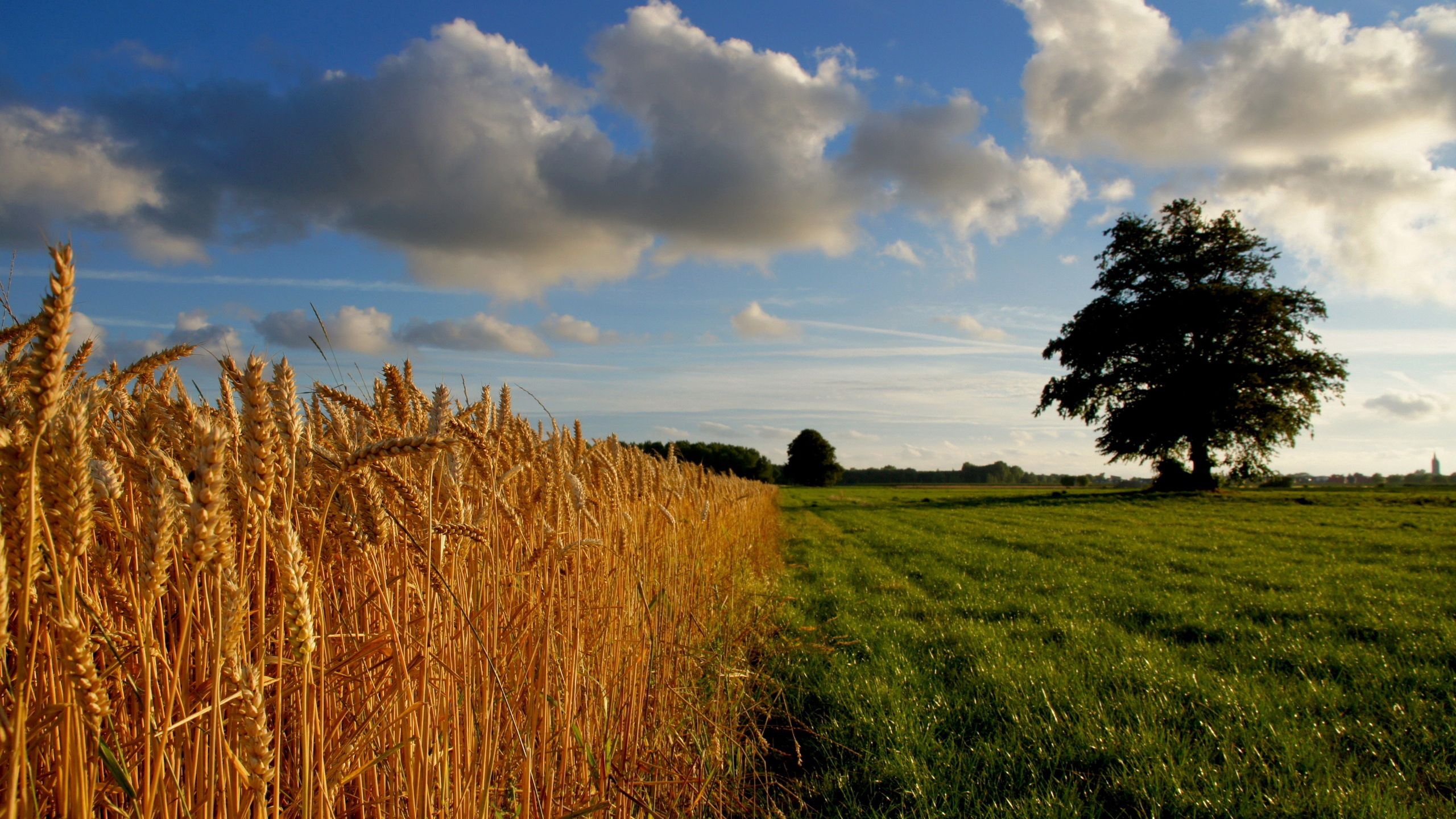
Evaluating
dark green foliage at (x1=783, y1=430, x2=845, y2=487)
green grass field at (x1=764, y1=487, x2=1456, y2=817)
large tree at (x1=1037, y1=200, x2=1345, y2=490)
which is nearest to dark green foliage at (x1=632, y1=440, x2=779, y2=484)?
dark green foliage at (x1=783, y1=430, x2=845, y2=487)

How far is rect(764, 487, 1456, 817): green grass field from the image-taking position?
3258 mm

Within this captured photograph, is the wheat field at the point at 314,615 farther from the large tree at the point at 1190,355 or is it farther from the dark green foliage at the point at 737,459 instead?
the dark green foliage at the point at 737,459

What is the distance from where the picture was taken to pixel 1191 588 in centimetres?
840

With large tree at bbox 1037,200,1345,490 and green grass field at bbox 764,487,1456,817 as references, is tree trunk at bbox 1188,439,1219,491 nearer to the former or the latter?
large tree at bbox 1037,200,1345,490

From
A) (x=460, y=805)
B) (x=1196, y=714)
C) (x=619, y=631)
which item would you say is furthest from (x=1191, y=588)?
(x=460, y=805)

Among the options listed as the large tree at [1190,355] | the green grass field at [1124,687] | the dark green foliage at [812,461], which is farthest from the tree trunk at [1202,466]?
the dark green foliage at [812,461]

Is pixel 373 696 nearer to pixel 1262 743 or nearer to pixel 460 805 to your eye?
pixel 460 805

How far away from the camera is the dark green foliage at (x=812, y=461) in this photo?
77875 mm

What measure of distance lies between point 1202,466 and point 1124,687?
3135 centimetres

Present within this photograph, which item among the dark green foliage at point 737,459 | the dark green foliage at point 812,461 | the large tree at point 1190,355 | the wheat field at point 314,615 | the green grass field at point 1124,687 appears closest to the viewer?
the wheat field at point 314,615

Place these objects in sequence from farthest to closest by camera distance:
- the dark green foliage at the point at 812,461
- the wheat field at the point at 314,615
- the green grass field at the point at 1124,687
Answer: the dark green foliage at the point at 812,461 < the green grass field at the point at 1124,687 < the wheat field at the point at 314,615

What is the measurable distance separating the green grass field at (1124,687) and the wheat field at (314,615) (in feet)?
3.45

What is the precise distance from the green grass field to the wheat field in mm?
1051

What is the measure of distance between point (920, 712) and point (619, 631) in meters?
2.12
